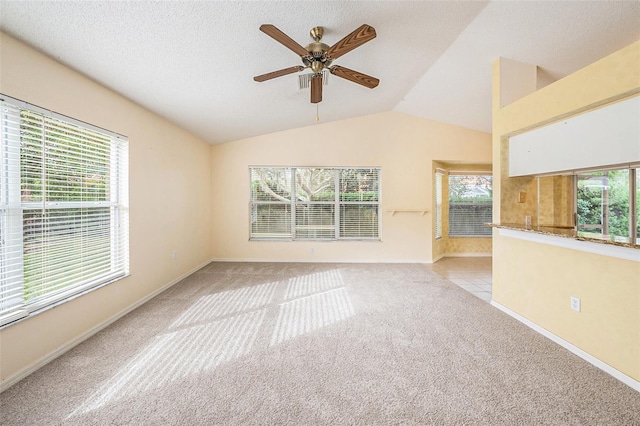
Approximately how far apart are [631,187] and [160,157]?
4860mm

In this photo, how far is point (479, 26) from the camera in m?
2.52

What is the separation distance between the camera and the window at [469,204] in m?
5.95

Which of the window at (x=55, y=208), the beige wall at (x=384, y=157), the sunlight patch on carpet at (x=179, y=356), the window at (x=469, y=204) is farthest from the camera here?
the window at (x=469, y=204)

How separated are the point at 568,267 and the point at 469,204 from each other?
4020mm

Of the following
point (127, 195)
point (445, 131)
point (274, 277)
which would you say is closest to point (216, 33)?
point (127, 195)

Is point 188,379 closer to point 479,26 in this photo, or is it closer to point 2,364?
point 2,364

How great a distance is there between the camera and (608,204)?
2.34 meters

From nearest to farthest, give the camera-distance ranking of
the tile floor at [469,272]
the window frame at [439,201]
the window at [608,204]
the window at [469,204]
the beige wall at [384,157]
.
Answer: the window at [608,204] → the tile floor at [469,272] → the beige wall at [384,157] → the window frame at [439,201] → the window at [469,204]

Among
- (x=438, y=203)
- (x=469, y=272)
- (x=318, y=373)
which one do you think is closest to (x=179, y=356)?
(x=318, y=373)

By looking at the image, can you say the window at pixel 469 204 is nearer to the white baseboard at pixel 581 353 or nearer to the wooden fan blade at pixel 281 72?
the white baseboard at pixel 581 353

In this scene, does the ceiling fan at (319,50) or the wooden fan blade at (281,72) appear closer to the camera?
the ceiling fan at (319,50)

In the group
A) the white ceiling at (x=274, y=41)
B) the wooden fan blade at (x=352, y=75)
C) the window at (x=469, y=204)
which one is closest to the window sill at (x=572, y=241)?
the white ceiling at (x=274, y=41)

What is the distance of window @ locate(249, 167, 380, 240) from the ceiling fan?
→ 273 cm

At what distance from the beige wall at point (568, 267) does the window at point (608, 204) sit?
0.75ft
